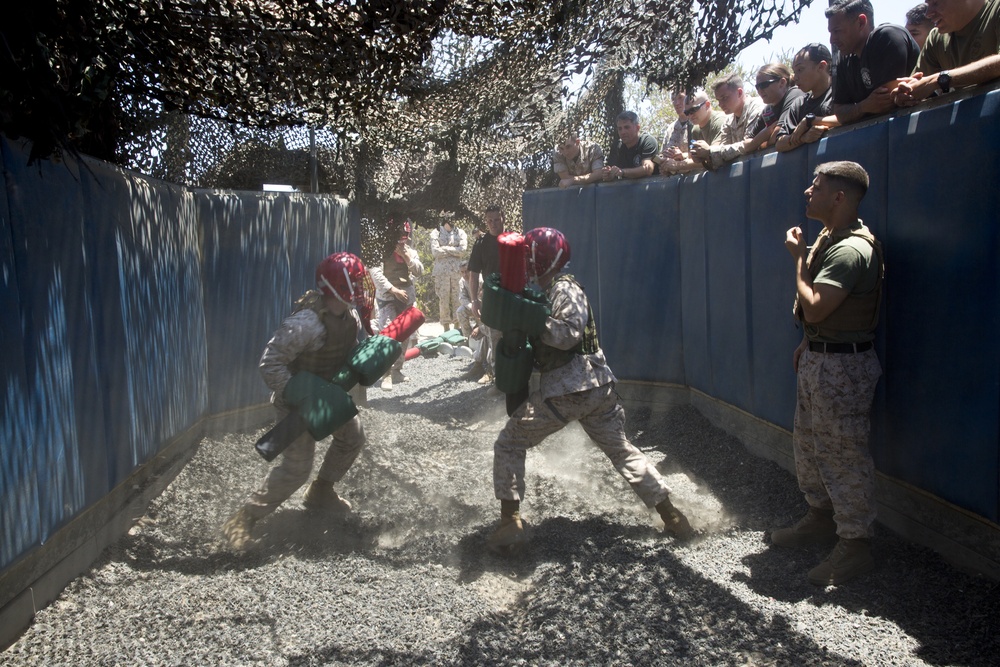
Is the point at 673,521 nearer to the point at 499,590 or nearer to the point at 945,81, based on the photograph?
the point at 499,590

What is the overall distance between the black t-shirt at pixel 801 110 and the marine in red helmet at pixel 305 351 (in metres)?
2.60

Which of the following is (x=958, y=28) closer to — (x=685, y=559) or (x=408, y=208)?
(x=685, y=559)

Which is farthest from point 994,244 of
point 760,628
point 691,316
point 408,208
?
point 408,208

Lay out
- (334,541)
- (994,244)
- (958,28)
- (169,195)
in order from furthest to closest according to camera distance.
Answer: (169,195) → (334,541) → (958,28) → (994,244)

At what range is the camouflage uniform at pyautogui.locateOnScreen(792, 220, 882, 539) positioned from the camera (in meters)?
3.38

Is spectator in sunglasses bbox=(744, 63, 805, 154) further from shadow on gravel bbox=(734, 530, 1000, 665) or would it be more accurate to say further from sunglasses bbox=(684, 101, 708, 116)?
shadow on gravel bbox=(734, 530, 1000, 665)

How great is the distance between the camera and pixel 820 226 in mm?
4188

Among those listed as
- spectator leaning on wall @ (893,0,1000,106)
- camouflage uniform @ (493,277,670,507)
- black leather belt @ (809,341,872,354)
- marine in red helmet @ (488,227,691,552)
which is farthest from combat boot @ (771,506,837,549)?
spectator leaning on wall @ (893,0,1000,106)

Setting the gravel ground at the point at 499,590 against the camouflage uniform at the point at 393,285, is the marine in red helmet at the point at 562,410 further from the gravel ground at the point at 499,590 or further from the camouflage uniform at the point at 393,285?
the camouflage uniform at the point at 393,285

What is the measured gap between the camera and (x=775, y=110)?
5156mm

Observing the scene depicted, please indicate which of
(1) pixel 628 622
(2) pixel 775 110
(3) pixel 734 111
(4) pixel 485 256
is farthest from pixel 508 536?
(4) pixel 485 256

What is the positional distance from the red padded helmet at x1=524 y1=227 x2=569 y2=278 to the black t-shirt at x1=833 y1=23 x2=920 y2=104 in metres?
1.68

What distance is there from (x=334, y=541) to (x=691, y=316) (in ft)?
10.7

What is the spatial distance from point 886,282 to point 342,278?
8.53 feet
